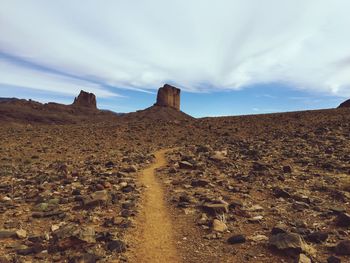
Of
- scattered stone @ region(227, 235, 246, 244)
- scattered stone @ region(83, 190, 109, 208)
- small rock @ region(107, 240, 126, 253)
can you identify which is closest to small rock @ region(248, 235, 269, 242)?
scattered stone @ region(227, 235, 246, 244)

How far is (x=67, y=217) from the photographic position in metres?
12.0

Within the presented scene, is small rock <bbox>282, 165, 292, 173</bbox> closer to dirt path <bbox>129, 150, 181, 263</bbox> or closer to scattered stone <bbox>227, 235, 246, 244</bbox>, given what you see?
dirt path <bbox>129, 150, 181, 263</bbox>

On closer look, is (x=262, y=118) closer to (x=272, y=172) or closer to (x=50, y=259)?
(x=272, y=172)

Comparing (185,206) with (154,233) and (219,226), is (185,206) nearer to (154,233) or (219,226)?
(219,226)

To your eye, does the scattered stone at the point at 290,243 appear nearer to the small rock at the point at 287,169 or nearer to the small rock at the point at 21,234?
the small rock at the point at 21,234

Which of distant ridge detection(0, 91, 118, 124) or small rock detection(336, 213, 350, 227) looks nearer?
small rock detection(336, 213, 350, 227)

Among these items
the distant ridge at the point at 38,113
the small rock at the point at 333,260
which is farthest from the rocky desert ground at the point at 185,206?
the distant ridge at the point at 38,113

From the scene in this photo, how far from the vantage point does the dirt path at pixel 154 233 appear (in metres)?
9.12

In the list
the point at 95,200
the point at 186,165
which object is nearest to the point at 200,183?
the point at 186,165

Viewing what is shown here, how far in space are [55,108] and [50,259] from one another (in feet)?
524

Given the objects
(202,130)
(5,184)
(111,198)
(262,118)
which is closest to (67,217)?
(111,198)

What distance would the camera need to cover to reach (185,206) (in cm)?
1304

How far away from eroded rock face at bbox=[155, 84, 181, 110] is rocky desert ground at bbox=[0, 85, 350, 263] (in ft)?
466

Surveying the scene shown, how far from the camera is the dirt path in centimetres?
912
